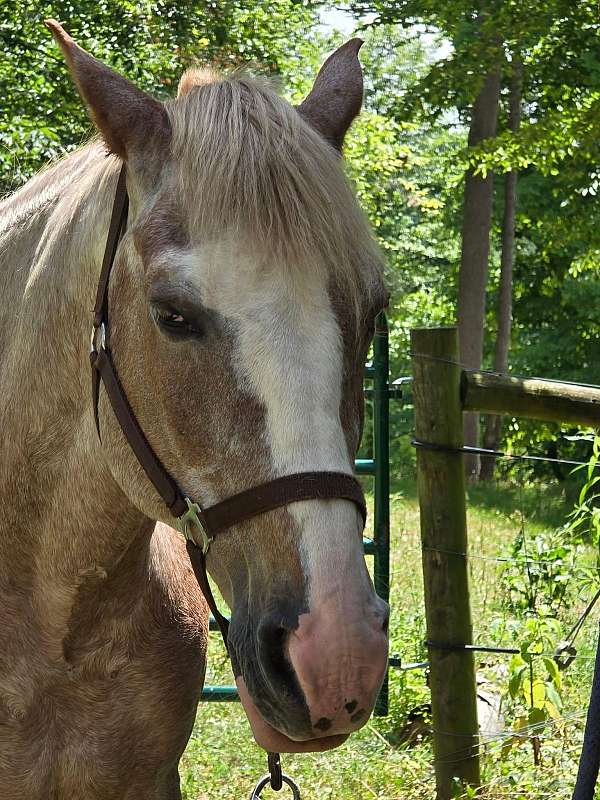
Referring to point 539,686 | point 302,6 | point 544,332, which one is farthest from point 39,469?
point 544,332

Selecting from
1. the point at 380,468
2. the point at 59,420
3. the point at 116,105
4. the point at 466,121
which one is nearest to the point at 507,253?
the point at 466,121

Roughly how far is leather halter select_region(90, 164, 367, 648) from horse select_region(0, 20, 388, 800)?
0.02m

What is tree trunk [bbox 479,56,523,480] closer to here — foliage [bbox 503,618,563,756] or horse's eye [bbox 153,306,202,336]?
foliage [bbox 503,618,563,756]

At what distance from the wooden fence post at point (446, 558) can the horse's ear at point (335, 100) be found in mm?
1427

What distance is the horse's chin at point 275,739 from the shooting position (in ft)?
5.03

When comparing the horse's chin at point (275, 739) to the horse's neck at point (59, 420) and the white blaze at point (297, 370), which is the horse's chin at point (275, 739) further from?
the horse's neck at point (59, 420)

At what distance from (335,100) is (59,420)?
94 cm

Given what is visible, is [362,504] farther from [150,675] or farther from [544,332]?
[544,332]

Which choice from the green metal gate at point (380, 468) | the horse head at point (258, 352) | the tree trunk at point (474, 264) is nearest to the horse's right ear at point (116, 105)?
the horse head at point (258, 352)

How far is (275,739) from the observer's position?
5.18 ft

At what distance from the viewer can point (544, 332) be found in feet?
50.8

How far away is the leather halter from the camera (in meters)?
1.51

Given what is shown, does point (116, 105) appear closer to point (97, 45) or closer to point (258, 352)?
point (258, 352)

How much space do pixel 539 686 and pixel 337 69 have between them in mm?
2488
